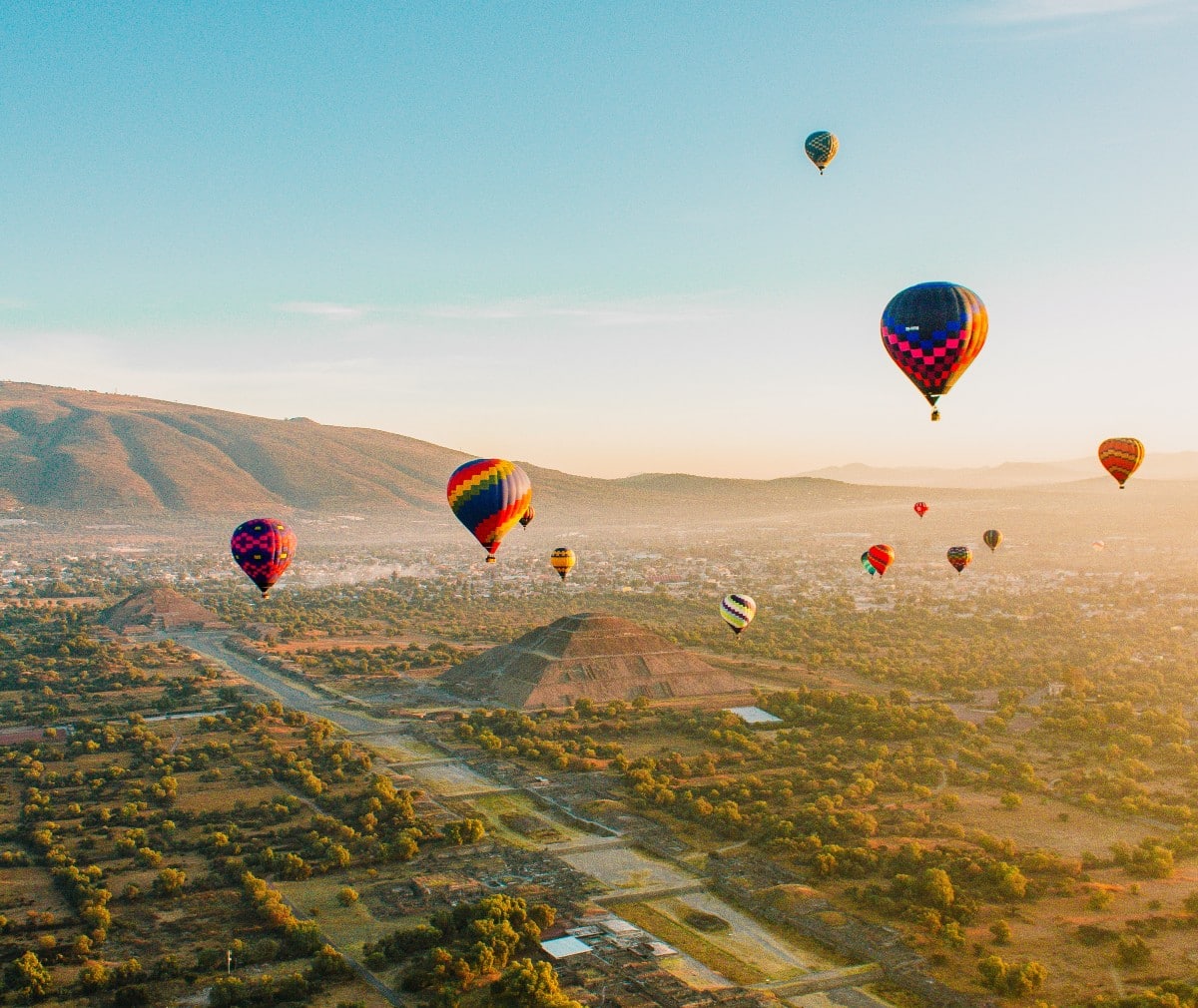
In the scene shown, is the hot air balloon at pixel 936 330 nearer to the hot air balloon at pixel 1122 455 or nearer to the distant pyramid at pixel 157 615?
the hot air balloon at pixel 1122 455

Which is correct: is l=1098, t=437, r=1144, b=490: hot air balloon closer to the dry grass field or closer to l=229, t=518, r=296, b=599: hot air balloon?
the dry grass field

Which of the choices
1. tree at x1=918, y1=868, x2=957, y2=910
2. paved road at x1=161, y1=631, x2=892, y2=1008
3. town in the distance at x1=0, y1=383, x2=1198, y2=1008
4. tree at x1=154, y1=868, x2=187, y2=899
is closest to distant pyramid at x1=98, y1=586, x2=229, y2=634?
paved road at x1=161, y1=631, x2=892, y2=1008

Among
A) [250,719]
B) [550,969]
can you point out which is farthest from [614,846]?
[250,719]

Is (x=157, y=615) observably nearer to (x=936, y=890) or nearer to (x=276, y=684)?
(x=276, y=684)

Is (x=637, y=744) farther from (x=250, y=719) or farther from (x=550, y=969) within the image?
(x=550, y=969)

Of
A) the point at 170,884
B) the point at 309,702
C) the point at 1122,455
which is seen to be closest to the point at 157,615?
the point at 309,702

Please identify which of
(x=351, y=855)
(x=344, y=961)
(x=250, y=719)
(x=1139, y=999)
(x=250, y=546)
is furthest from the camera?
(x=250, y=719)
